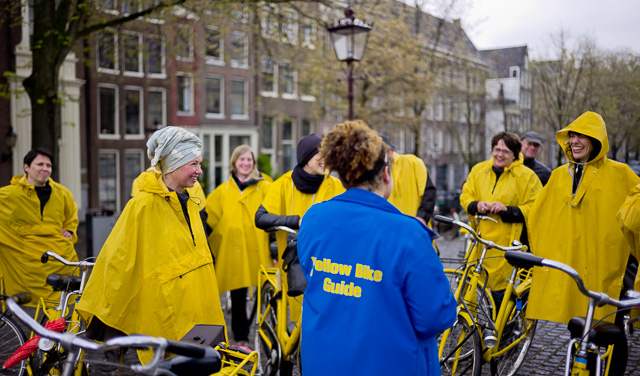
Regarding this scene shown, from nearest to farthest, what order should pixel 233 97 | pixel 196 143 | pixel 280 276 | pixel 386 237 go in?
pixel 386 237 < pixel 196 143 < pixel 280 276 < pixel 233 97

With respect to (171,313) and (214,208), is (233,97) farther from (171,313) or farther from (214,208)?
(171,313)

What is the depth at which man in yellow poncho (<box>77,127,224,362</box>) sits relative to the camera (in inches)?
126

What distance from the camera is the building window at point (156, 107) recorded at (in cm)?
2622

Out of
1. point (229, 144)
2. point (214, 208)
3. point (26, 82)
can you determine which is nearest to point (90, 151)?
point (229, 144)

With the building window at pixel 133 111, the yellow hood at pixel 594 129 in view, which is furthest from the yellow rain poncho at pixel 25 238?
the building window at pixel 133 111

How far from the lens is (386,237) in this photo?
2.22 m

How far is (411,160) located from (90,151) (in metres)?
19.6

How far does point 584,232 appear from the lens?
4.23 meters

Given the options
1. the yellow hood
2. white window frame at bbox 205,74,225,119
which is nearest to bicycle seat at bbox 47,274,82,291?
the yellow hood

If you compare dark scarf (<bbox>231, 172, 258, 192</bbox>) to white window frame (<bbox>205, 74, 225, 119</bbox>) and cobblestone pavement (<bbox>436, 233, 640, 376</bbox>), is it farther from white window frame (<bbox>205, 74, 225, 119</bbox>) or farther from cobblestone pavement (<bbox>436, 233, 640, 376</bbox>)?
white window frame (<bbox>205, 74, 225, 119</bbox>)

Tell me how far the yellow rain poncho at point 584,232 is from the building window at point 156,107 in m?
23.4

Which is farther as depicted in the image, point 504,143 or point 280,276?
point 504,143

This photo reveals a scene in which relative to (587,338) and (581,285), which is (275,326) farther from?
(581,285)

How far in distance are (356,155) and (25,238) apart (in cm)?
411
